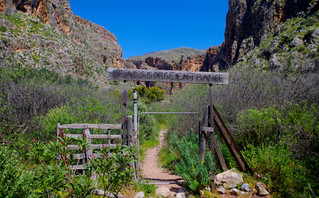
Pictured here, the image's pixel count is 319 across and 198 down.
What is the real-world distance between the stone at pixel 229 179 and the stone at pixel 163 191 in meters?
1.18

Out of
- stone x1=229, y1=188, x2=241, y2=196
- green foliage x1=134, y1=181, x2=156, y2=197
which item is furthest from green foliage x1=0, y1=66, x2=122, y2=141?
stone x1=229, y1=188, x2=241, y2=196

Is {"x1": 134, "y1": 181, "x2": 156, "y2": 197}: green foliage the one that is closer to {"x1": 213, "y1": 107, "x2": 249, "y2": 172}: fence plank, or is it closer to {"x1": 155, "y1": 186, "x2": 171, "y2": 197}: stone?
{"x1": 155, "y1": 186, "x2": 171, "y2": 197}: stone

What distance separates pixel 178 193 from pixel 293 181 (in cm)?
239

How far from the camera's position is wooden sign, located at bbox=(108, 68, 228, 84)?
165 inches

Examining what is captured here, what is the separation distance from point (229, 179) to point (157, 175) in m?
2.38

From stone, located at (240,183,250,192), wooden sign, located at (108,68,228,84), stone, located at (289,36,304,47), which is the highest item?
stone, located at (289,36,304,47)

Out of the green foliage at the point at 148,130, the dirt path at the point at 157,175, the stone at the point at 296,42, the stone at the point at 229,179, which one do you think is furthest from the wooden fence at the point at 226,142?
the stone at the point at 296,42

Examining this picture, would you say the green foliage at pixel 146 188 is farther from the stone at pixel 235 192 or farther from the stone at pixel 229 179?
the stone at pixel 235 192

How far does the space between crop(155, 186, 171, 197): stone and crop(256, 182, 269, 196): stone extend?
78.3 inches

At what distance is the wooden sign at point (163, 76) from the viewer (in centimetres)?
419

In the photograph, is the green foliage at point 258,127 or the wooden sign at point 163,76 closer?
the wooden sign at point 163,76

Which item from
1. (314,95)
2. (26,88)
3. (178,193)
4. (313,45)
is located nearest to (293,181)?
(178,193)

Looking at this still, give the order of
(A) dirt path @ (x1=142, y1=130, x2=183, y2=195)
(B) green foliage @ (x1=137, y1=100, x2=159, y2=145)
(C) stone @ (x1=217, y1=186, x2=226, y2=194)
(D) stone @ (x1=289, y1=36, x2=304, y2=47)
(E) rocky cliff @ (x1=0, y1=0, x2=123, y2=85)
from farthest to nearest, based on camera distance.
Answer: (E) rocky cliff @ (x1=0, y1=0, x2=123, y2=85) → (D) stone @ (x1=289, y1=36, x2=304, y2=47) → (B) green foliage @ (x1=137, y1=100, x2=159, y2=145) → (A) dirt path @ (x1=142, y1=130, x2=183, y2=195) → (C) stone @ (x1=217, y1=186, x2=226, y2=194)

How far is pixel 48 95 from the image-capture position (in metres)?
7.82
